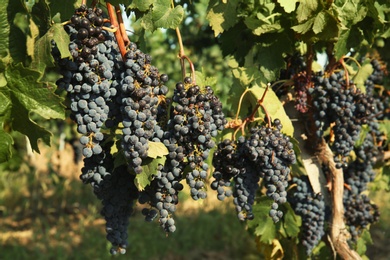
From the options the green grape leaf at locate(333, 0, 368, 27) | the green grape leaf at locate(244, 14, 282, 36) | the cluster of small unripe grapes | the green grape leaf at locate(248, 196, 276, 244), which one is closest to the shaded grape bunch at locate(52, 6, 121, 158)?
the cluster of small unripe grapes

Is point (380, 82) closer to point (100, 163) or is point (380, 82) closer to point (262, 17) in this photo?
point (262, 17)

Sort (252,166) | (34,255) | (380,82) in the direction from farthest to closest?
1. (34,255)
2. (380,82)
3. (252,166)

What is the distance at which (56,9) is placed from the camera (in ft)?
6.03

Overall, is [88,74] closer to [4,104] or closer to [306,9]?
[4,104]

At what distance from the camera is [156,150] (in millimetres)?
1644

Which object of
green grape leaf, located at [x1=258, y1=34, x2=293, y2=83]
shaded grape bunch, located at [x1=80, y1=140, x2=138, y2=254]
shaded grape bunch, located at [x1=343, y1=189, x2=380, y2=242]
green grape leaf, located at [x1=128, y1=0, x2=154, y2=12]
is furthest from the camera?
shaded grape bunch, located at [x1=343, y1=189, x2=380, y2=242]

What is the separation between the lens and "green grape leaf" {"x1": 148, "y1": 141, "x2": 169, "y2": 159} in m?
1.63

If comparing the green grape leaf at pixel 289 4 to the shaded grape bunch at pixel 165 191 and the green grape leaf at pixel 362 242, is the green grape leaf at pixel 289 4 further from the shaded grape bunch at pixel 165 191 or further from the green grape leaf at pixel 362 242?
the green grape leaf at pixel 362 242

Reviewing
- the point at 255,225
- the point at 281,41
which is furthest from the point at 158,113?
the point at 255,225

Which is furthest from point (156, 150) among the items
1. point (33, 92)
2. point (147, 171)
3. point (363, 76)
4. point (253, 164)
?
point (363, 76)

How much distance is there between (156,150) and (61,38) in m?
0.44

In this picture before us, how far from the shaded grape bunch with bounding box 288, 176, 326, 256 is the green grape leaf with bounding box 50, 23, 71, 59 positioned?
1.53 meters

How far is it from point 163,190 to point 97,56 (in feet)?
1.62

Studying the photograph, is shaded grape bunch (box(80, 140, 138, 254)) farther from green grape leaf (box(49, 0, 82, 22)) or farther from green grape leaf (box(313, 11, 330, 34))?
green grape leaf (box(313, 11, 330, 34))
